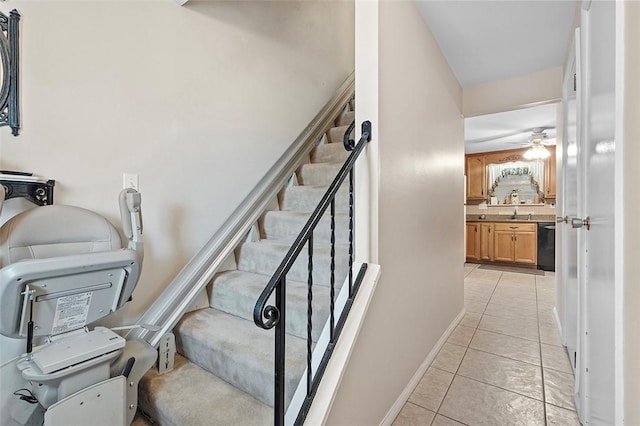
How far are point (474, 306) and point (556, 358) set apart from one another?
1.21 meters

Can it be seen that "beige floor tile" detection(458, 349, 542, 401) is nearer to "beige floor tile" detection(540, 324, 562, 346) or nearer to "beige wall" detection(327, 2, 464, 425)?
"beige wall" detection(327, 2, 464, 425)

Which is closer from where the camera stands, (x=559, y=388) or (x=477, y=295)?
(x=559, y=388)

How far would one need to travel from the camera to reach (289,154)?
2.53 m

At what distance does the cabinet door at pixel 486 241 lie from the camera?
19.1ft

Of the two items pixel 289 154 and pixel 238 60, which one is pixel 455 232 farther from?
pixel 238 60

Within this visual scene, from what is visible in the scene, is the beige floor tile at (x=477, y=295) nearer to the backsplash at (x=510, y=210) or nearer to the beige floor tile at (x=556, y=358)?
the beige floor tile at (x=556, y=358)

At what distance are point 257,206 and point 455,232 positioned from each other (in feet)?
5.96

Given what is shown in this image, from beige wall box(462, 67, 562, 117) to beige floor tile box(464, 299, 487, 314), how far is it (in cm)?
209

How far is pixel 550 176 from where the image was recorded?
5.69 m

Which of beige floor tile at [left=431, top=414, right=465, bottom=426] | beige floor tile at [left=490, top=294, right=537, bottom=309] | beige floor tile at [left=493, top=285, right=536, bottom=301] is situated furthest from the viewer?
beige floor tile at [left=493, top=285, right=536, bottom=301]

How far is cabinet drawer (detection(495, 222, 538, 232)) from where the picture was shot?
542cm

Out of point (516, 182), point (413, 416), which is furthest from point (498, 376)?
point (516, 182)

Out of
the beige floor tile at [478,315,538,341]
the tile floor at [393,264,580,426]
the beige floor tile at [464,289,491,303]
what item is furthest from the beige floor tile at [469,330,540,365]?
the beige floor tile at [464,289,491,303]

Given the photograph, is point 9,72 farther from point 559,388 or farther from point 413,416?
point 559,388
